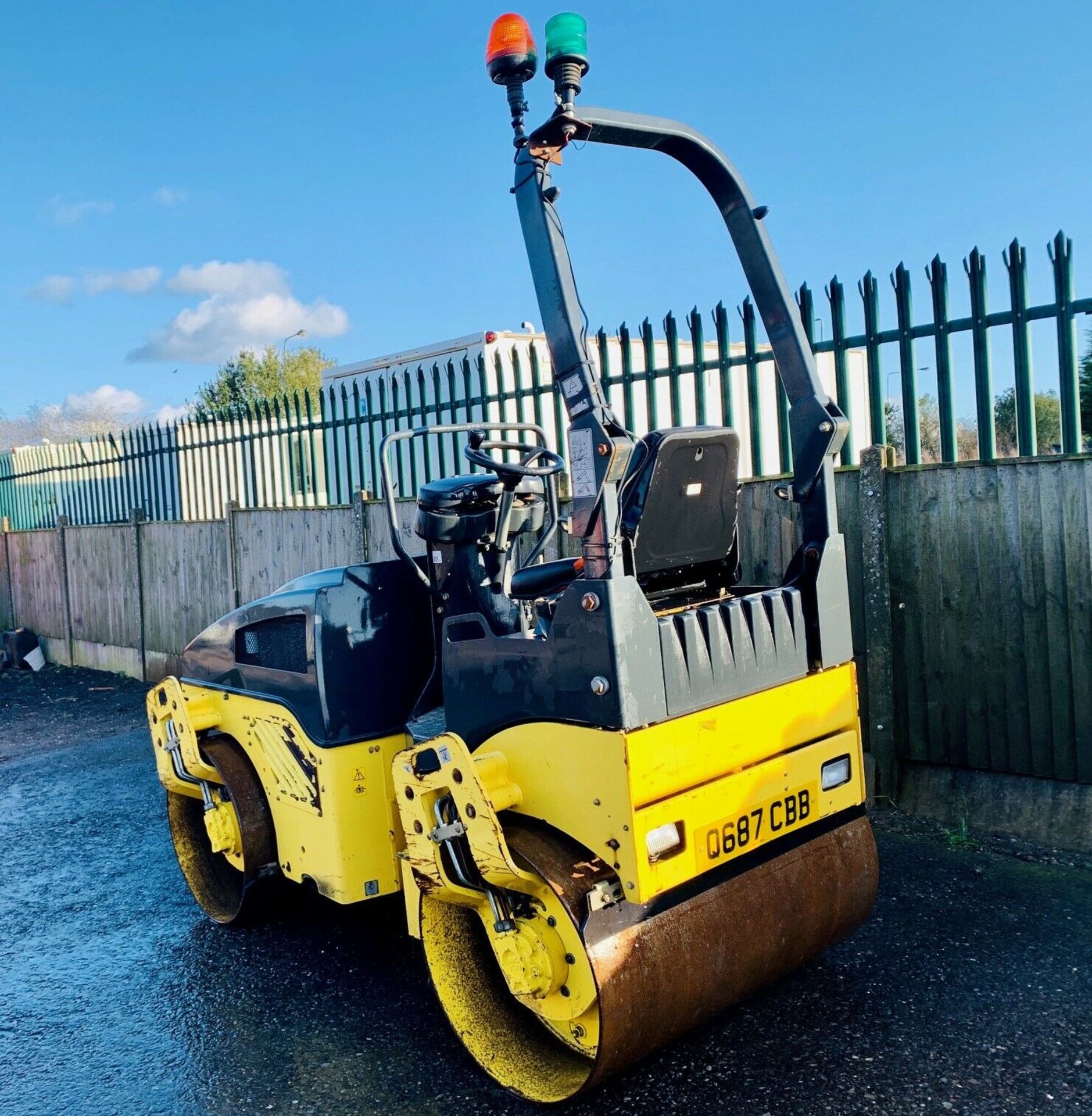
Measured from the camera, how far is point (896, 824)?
521 centimetres

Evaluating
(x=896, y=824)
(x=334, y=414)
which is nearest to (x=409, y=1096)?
(x=896, y=824)

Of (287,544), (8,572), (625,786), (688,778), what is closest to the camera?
(625,786)

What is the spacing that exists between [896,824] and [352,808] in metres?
2.86

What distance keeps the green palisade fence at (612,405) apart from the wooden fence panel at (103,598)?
35 cm

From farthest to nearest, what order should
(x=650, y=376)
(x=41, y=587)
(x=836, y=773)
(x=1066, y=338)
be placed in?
(x=41, y=587) → (x=650, y=376) → (x=1066, y=338) → (x=836, y=773)

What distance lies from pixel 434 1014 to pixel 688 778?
1.44 m

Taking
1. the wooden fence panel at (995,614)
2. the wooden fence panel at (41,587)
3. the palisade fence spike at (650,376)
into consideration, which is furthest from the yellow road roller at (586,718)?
the wooden fence panel at (41,587)

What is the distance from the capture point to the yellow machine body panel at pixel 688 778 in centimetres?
275

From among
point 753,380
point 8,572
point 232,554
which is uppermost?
point 753,380

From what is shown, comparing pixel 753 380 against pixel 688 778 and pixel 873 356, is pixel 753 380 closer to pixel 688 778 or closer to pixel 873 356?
pixel 873 356

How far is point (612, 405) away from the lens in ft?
21.1

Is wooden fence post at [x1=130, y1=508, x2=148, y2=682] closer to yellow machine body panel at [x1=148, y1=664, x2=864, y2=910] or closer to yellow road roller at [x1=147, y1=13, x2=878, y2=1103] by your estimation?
yellow machine body panel at [x1=148, y1=664, x2=864, y2=910]

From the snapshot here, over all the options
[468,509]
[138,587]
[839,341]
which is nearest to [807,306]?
[839,341]

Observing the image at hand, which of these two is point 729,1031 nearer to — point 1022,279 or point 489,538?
point 489,538
